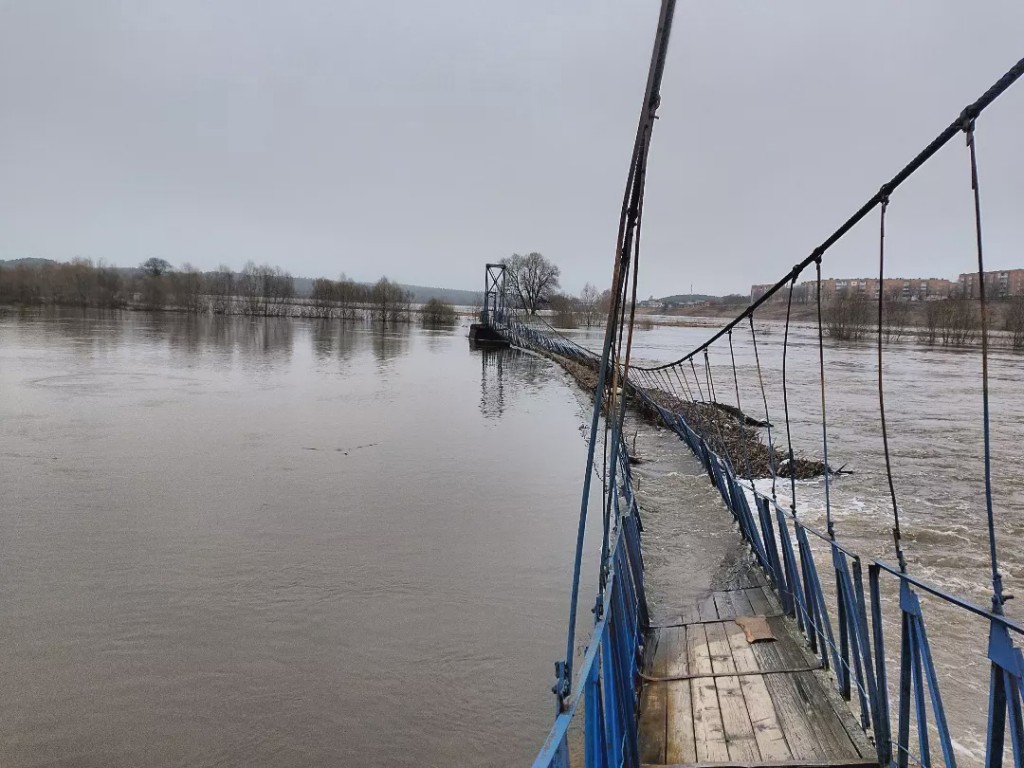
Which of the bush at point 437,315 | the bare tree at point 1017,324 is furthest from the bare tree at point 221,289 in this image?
the bare tree at point 1017,324

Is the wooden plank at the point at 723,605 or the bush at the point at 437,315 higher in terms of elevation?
the bush at the point at 437,315

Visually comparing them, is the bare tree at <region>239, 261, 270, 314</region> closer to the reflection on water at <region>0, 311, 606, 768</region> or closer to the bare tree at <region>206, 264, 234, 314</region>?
the bare tree at <region>206, 264, 234, 314</region>

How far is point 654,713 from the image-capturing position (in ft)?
11.0

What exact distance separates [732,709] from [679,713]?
28cm

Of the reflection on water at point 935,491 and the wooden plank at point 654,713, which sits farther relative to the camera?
the reflection on water at point 935,491

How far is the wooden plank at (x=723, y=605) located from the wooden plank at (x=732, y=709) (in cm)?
54

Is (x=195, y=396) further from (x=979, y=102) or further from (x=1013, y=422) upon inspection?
(x=1013, y=422)

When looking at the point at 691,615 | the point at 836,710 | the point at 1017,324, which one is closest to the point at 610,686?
the point at 836,710

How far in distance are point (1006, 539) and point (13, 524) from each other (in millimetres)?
11832

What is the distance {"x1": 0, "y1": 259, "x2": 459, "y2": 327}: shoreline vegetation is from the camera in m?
75.8

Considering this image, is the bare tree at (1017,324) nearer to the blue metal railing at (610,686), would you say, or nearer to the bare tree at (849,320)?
the bare tree at (849,320)

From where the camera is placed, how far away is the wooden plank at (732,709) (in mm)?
3002

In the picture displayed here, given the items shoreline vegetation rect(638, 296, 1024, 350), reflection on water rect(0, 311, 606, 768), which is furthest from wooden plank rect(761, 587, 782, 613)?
shoreline vegetation rect(638, 296, 1024, 350)

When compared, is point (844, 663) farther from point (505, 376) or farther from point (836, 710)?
point (505, 376)
